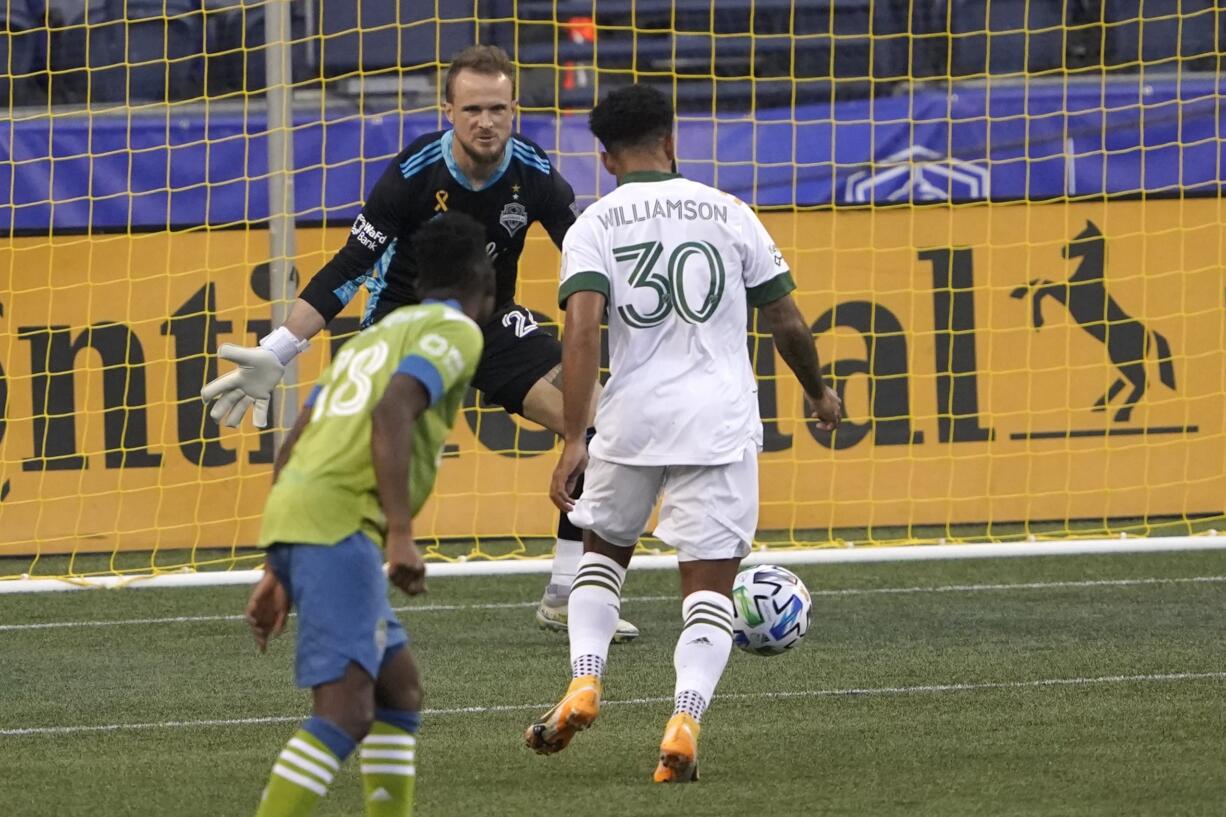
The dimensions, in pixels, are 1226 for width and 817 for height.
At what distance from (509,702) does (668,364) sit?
1549mm

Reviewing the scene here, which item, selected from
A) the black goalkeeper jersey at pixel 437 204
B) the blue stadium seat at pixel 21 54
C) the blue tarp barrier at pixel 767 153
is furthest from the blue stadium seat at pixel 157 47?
the black goalkeeper jersey at pixel 437 204

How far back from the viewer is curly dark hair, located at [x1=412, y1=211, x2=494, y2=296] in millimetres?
4508

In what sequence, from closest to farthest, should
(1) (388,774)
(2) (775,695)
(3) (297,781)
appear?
(3) (297,781) < (1) (388,774) < (2) (775,695)

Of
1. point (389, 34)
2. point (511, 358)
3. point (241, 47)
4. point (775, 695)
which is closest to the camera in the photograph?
point (775, 695)

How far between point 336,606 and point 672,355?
Result: 5.70 feet

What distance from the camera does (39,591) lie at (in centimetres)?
966

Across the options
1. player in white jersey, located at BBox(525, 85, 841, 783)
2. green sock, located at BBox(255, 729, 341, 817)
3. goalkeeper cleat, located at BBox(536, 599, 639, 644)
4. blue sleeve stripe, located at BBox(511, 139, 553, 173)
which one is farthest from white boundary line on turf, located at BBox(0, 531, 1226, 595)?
green sock, located at BBox(255, 729, 341, 817)

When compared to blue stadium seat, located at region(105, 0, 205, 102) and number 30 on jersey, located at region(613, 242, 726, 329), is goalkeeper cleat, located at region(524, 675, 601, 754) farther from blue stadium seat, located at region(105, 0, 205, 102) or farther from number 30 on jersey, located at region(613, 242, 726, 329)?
blue stadium seat, located at region(105, 0, 205, 102)

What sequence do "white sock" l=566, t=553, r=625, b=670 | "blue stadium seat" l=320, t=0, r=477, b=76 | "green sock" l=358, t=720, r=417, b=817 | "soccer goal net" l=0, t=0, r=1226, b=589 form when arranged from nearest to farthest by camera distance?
"green sock" l=358, t=720, r=417, b=817 < "white sock" l=566, t=553, r=625, b=670 < "soccer goal net" l=0, t=0, r=1226, b=589 < "blue stadium seat" l=320, t=0, r=477, b=76

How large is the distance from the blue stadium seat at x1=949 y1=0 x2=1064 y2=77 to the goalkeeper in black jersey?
6408mm

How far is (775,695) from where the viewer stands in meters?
6.92

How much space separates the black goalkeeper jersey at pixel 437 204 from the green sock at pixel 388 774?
10.8 ft

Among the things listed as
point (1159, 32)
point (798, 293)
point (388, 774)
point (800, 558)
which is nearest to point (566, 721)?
point (388, 774)

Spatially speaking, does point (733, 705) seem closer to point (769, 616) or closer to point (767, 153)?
point (769, 616)
